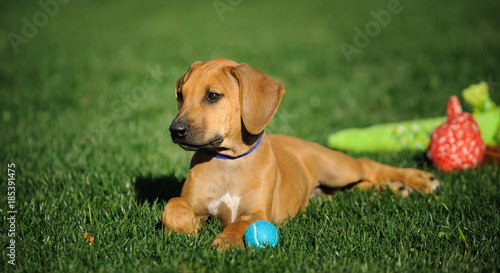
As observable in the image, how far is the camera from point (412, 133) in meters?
6.35

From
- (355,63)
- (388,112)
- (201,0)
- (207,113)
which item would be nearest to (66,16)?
(201,0)

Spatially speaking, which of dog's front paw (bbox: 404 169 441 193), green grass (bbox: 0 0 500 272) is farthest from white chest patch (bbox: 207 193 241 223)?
dog's front paw (bbox: 404 169 441 193)

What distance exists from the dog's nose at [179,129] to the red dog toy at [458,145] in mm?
3321

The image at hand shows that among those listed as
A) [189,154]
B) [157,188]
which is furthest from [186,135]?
[189,154]

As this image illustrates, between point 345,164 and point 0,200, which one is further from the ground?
point 0,200

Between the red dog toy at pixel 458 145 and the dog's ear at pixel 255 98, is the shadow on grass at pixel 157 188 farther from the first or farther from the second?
the red dog toy at pixel 458 145

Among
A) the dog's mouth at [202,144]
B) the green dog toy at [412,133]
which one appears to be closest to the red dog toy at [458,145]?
the green dog toy at [412,133]

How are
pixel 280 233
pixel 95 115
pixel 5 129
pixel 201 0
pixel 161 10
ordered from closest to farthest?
pixel 280 233, pixel 5 129, pixel 95 115, pixel 161 10, pixel 201 0

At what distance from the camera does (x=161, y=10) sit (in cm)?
2298

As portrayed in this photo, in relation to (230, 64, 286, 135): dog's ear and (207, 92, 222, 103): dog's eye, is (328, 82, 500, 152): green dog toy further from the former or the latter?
(207, 92, 222, 103): dog's eye

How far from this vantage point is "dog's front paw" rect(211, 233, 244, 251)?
3174 millimetres

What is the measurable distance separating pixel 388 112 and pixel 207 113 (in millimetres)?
5651

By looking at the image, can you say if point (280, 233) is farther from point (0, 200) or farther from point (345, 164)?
point (0, 200)

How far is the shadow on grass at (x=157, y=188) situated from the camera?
4523 millimetres
